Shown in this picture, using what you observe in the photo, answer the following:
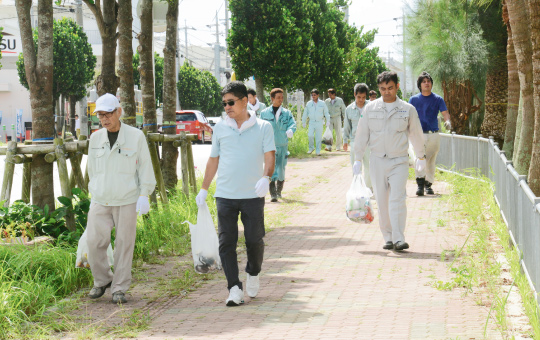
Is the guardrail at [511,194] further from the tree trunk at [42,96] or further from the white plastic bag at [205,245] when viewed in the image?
the tree trunk at [42,96]

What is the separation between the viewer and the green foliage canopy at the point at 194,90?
2766 inches

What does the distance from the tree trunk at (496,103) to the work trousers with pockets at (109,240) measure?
558 inches

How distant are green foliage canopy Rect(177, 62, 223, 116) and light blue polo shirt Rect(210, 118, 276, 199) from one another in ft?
206

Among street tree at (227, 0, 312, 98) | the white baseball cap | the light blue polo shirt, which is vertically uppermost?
street tree at (227, 0, 312, 98)

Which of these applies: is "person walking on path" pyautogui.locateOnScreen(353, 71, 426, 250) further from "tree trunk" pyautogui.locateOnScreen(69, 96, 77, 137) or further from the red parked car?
"tree trunk" pyautogui.locateOnScreen(69, 96, 77, 137)

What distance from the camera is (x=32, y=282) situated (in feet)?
21.4

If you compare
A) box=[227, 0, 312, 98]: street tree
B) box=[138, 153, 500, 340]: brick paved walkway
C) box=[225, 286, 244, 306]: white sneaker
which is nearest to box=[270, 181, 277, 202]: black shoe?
box=[138, 153, 500, 340]: brick paved walkway

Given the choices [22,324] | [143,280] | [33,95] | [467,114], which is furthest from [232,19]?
[22,324]

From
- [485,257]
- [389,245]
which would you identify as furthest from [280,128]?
[485,257]

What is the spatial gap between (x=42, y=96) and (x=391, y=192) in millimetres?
4124

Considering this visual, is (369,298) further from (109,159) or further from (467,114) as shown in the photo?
(467,114)

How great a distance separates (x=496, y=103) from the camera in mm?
19188

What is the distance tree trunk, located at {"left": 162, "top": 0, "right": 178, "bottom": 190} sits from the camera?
12578 millimetres

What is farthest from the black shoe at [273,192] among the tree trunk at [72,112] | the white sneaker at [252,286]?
the tree trunk at [72,112]
